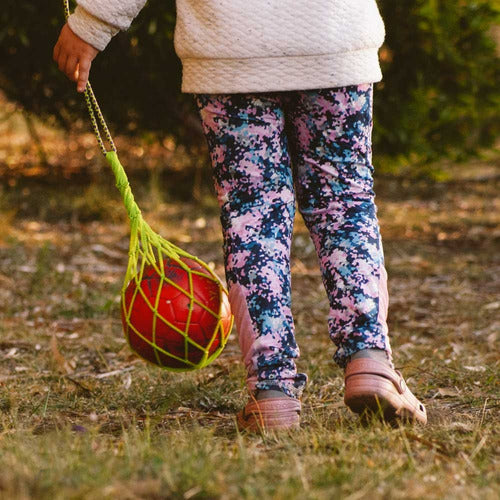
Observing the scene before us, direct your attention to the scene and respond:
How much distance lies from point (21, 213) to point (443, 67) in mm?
2920

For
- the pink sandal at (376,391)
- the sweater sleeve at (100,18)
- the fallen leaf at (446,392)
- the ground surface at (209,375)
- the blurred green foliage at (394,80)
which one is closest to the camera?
the ground surface at (209,375)

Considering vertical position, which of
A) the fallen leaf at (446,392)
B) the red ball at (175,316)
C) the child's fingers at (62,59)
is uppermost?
the child's fingers at (62,59)

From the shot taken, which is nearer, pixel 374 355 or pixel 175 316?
pixel 374 355

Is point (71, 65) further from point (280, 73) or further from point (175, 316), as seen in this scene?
point (175, 316)

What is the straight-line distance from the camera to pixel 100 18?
2.19 m

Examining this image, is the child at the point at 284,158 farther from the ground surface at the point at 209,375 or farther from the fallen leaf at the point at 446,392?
the fallen leaf at the point at 446,392

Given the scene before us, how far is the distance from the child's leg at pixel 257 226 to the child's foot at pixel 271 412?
0.03m

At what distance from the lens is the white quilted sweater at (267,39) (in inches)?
83.4

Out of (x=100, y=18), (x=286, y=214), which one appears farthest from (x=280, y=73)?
A: (x=100, y=18)

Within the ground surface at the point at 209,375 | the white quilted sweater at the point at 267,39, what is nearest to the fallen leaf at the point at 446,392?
the ground surface at the point at 209,375

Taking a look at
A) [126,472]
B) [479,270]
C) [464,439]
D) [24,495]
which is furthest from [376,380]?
[479,270]

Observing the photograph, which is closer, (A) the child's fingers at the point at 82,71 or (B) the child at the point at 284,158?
(B) the child at the point at 284,158

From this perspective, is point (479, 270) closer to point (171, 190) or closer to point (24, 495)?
point (171, 190)

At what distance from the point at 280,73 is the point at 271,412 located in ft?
2.67
